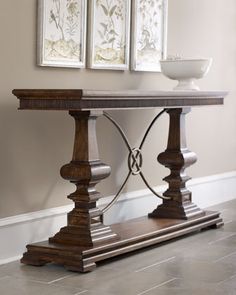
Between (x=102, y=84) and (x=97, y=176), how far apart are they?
950 millimetres

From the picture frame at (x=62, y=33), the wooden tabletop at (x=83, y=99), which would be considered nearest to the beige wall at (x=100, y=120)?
the picture frame at (x=62, y=33)

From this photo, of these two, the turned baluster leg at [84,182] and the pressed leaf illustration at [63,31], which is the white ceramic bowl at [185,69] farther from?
the turned baluster leg at [84,182]

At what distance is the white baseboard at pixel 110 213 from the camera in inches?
157

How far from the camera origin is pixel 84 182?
3.92 meters

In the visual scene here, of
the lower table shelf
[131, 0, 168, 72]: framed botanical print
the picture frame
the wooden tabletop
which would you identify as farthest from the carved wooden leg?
the picture frame

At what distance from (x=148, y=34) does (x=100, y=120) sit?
31.7 inches

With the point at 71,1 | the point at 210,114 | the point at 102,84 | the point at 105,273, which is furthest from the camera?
the point at 210,114

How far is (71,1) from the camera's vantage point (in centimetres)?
430

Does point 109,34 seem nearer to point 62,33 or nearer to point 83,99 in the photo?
point 62,33

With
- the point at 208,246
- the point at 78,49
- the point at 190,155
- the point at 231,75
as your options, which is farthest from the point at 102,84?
the point at 231,75

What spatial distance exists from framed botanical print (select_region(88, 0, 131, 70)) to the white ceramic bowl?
0.28m

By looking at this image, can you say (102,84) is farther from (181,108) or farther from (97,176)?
(97,176)

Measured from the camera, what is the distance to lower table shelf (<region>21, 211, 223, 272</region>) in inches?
149

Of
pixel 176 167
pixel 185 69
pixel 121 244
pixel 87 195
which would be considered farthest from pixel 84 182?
pixel 185 69
